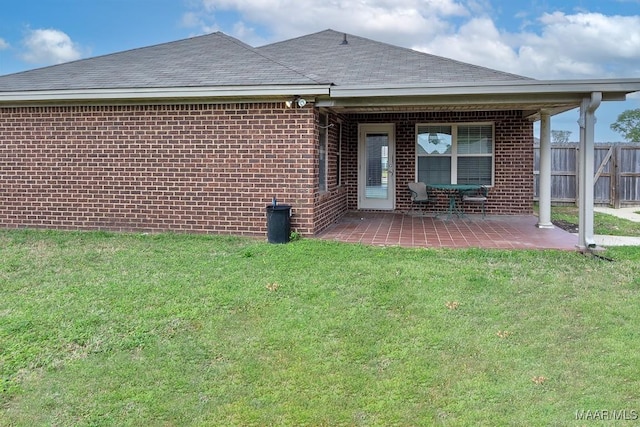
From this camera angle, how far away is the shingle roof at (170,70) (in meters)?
7.55

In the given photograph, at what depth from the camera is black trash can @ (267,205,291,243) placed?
718 centimetres

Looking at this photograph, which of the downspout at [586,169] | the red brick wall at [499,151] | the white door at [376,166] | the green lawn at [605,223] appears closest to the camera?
the downspout at [586,169]

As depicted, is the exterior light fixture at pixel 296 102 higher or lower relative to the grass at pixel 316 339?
higher

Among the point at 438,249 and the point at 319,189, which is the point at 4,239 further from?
the point at 438,249

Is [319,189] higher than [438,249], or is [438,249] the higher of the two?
[319,189]

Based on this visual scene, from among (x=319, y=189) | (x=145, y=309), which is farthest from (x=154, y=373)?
(x=319, y=189)

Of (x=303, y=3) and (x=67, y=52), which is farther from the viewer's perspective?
(x=67, y=52)

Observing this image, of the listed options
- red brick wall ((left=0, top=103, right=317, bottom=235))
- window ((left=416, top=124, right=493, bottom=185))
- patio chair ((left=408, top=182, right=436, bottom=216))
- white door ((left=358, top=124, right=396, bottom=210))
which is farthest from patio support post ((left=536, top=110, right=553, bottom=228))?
red brick wall ((left=0, top=103, right=317, bottom=235))

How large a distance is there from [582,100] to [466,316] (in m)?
4.40

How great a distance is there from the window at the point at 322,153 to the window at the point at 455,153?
3179 millimetres

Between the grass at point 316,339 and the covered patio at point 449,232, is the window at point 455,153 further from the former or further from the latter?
the grass at point 316,339

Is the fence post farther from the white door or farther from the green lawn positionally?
the white door

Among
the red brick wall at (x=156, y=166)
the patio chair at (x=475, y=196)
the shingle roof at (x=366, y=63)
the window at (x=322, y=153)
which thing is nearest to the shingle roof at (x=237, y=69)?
the shingle roof at (x=366, y=63)

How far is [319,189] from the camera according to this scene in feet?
27.4
